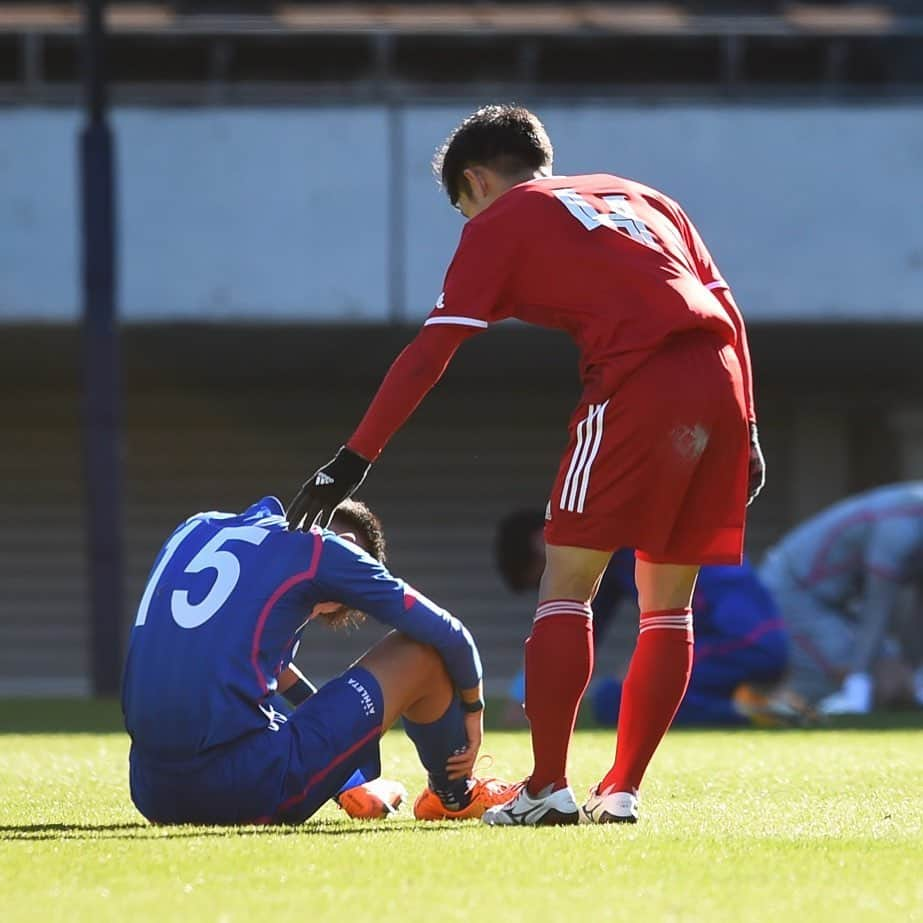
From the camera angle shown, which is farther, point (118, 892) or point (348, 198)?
point (348, 198)

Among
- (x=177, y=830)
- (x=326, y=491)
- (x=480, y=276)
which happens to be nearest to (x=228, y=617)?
(x=326, y=491)

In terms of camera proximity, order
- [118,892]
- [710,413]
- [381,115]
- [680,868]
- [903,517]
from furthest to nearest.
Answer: [381,115] → [903,517] → [710,413] → [680,868] → [118,892]

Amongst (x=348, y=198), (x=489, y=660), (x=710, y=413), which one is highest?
(x=710, y=413)

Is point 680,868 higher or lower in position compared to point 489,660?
higher

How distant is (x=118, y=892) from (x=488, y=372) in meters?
12.0

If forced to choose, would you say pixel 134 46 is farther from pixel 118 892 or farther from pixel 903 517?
pixel 118 892

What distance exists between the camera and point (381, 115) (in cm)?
1302

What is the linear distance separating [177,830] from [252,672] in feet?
1.17

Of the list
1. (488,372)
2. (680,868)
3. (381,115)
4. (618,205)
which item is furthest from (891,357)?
(680,868)

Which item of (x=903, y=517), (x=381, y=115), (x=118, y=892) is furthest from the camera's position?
(x=381, y=115)

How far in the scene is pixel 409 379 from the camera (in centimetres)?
422

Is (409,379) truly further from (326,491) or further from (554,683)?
(554,683)

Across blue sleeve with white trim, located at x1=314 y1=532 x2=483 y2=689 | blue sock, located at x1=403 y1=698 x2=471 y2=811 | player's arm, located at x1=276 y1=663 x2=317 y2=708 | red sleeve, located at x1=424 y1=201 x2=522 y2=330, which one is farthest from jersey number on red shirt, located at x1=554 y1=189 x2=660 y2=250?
player's arm, located at x1=276 y1=663 x2=317 y2=708

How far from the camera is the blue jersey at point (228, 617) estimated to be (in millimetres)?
3973
